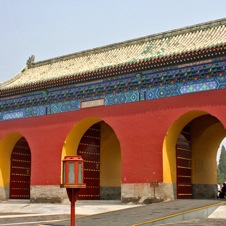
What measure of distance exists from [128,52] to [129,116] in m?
3.57

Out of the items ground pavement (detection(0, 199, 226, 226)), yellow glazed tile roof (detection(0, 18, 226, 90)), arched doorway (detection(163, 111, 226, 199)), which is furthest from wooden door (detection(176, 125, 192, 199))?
yellow glazed tile roof (detection(0, 18, 226, 90))

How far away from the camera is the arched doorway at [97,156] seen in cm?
1631

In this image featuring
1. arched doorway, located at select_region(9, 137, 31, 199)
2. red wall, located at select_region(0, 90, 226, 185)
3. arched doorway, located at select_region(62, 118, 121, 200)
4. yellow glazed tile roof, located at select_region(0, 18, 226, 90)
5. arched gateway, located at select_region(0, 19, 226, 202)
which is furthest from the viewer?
arched doorway, located at select_region(9, 137, 31, 199)

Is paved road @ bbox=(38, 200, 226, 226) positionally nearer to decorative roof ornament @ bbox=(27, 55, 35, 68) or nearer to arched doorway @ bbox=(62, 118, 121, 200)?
arched doorway @ bbox=(62, 118, 121, 200)

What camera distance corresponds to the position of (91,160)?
17172mm

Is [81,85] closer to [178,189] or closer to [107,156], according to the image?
[107,156]

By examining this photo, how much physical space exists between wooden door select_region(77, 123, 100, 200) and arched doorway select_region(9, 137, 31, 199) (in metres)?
3.52

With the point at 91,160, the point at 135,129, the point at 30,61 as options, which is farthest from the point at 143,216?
the point at 30,61

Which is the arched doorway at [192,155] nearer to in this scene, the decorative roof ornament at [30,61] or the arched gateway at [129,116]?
the arched gateway at [129,116]

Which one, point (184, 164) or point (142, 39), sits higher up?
point (142, 39)

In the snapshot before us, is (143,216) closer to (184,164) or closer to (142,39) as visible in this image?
(184,164)

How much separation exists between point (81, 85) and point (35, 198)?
462 cm

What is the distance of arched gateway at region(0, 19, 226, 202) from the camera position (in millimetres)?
13523

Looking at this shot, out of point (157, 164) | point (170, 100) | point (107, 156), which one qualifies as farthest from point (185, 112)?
point (107, 156)
